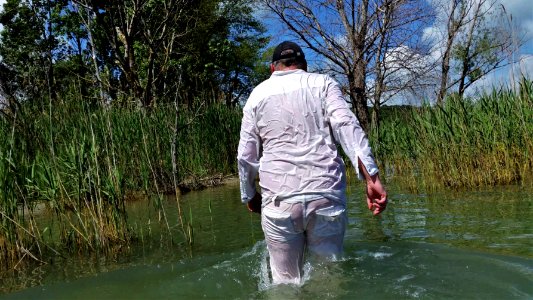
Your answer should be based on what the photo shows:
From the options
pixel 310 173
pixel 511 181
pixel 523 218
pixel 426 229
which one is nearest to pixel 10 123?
pixel 310 173

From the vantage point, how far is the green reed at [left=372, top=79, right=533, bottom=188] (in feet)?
25.1

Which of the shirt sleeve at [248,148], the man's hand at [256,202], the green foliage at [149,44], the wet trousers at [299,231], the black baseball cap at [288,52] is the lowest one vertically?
the wet trousers at [299,231]

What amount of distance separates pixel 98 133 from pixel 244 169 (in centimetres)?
403

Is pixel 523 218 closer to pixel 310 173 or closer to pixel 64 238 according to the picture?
pixel 310 173

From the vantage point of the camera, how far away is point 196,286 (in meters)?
3.99

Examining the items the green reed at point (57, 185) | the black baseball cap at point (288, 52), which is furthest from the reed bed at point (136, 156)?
the black baseball cap at point (288, 52)

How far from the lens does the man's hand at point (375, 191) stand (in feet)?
9.53

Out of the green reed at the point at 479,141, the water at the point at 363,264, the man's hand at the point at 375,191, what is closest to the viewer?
the man's hand at the point at 375,191

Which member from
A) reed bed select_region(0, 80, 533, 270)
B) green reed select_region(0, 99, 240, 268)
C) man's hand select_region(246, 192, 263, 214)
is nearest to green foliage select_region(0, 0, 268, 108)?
reed bed select_region(0, 80, 533, 270)

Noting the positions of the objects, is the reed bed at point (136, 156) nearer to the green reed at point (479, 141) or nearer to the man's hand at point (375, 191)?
the green reed at point (479, 141)

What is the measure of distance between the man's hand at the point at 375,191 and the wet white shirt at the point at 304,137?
0.04m

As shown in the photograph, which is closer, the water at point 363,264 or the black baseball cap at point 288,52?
the black baseball cap at point 288,52

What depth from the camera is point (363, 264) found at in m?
4.16

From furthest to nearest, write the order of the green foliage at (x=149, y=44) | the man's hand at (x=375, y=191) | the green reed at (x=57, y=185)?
the green foliage at (x=149, y=44) < the green reed at (x=57, y=185) < the man's hand at (x=375, y=191)
